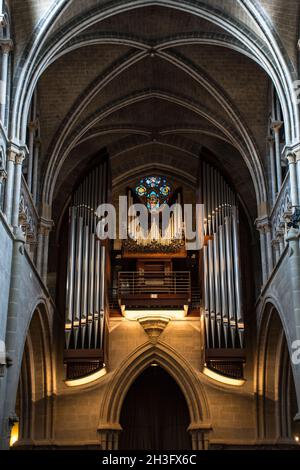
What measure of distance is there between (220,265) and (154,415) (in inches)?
258

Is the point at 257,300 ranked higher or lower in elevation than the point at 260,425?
higher

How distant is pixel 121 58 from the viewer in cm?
2253

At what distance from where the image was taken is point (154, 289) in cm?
2328

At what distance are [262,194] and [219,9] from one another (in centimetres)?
579

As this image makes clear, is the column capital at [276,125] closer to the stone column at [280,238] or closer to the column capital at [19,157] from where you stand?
the stone column at [280,238]

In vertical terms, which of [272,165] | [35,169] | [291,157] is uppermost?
[272,165]

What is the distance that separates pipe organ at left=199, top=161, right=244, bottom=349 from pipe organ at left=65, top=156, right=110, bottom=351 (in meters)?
3.13

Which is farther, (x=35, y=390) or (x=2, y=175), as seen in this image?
(x=35, y=390)

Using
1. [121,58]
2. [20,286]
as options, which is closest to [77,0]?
[121,58]

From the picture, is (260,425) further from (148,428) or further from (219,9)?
(219,9)

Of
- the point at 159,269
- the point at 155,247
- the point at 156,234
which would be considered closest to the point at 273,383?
the point at 159,269

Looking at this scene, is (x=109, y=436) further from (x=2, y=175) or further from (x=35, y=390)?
(x=2, y=175)

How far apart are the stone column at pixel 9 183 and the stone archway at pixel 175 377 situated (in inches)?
324

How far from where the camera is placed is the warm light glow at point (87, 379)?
76.0 ft
